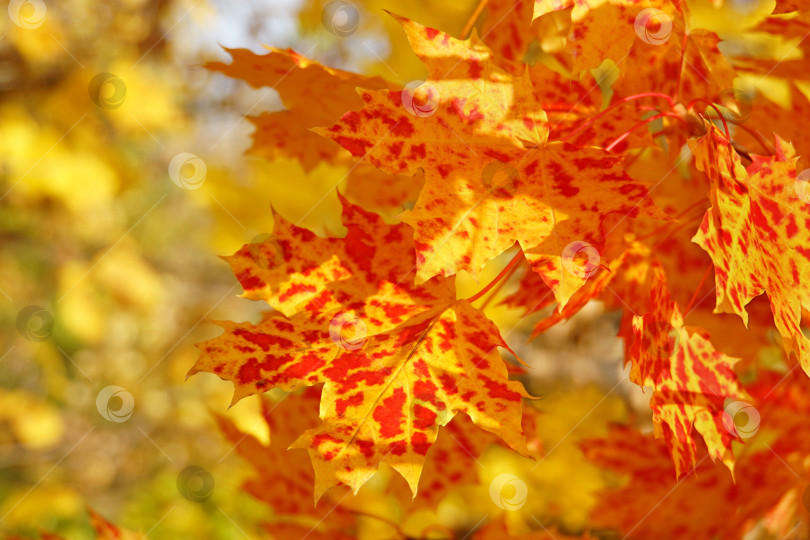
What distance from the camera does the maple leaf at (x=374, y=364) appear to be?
0.72 meters

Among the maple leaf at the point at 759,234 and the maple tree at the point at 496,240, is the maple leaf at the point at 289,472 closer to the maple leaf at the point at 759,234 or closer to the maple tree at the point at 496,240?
the maple tree at the point at 496,240

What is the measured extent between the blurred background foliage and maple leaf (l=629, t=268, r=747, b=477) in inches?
89.7

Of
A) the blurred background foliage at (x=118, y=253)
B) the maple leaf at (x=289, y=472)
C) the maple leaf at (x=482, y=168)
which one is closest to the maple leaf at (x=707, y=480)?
the maple leaf at (x=289, y=472)

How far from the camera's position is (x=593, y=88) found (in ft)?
2.94

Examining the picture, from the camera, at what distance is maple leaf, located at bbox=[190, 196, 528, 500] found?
724mm

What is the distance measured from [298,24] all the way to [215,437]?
8.06 ft

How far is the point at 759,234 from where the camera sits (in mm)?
675

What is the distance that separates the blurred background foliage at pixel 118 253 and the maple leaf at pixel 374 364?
2139 mm

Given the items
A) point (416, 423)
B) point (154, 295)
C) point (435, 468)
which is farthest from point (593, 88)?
point (154, 295)

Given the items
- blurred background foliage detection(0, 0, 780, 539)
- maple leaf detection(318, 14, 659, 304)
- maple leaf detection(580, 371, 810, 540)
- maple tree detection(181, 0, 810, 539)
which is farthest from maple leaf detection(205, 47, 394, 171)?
blurred background foliage detection(0, 0, 780, 539)

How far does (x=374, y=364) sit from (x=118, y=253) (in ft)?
12.7

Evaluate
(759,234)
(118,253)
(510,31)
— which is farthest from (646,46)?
(118,253)

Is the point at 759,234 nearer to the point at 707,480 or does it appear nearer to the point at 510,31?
the point at 510,31

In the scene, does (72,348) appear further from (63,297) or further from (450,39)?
(450,39)
